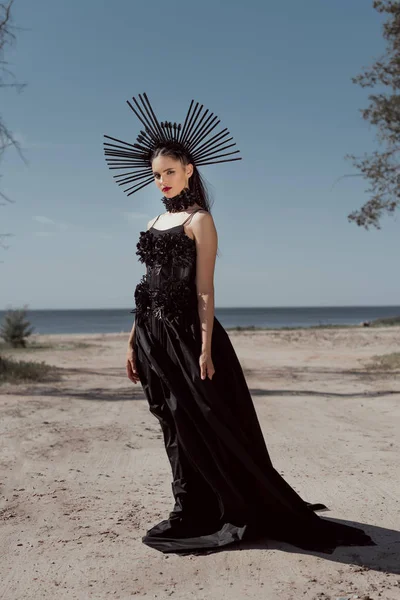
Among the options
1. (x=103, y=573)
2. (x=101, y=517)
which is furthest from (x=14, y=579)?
(x=101, y=517)

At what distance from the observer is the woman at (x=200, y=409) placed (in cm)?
364

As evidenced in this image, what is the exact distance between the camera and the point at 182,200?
12.8 ft

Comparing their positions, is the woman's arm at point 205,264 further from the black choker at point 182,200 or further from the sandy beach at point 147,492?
the sandy beach at point 147,492

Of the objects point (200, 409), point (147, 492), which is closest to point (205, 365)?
point (200, 409)

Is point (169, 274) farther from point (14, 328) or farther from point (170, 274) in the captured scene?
point (14, 328)

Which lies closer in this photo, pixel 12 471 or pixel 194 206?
pixel 194 206

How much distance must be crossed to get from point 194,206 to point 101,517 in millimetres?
2322

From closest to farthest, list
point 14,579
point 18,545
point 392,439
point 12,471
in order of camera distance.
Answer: point 14,579
point 18,545
point 12,471
point 392,439

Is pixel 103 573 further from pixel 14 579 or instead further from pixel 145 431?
pixel 145 431

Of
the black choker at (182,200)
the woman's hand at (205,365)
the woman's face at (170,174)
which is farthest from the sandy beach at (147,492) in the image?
the woman's face at (170,174)

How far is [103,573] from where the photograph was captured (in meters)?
3.43

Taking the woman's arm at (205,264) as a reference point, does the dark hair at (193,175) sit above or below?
above

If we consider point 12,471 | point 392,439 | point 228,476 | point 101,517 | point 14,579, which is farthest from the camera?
point 392,439

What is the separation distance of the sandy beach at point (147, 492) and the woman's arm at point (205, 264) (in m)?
1.33
